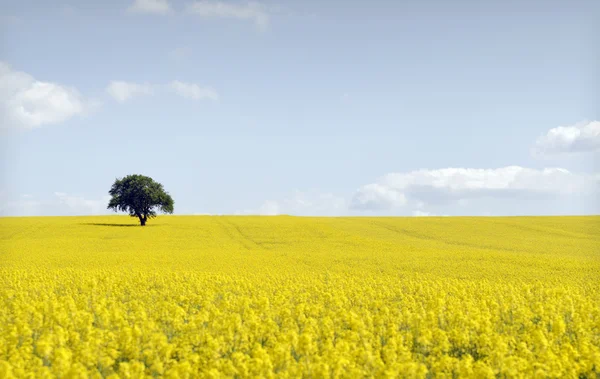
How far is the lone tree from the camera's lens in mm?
69375

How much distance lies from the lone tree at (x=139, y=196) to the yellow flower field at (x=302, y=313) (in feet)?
66.8

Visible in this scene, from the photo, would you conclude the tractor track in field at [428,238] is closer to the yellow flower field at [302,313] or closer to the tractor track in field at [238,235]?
the yellow flower field at [302,313]

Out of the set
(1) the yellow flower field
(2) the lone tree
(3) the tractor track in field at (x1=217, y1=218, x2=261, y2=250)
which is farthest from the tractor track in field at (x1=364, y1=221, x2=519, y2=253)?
(2) the lone tree

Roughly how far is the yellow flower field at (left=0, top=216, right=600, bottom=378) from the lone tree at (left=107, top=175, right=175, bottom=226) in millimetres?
20375

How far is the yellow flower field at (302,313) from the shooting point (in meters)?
10.1

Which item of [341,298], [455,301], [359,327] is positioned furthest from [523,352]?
[341,298]

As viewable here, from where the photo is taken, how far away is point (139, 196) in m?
69.8

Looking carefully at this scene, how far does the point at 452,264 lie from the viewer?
1305 inches

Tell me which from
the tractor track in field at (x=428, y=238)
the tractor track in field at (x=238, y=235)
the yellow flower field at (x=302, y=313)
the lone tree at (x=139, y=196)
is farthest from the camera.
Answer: the lone tree at (x=139, y=196)

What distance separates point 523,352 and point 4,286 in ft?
68.4

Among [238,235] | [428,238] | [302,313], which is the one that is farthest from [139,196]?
[302,313]

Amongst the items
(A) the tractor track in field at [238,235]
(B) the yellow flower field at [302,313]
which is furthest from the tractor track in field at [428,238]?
(A) the tractor track in field at [238,235]

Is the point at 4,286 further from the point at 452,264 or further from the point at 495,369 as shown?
the point at 452,264

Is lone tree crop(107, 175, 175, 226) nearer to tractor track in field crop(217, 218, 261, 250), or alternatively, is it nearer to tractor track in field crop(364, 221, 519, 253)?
tractor track in field crop(217, 218, 261, 250)
